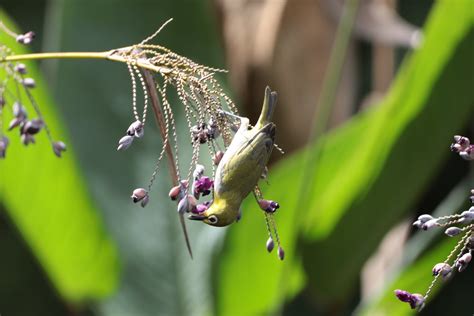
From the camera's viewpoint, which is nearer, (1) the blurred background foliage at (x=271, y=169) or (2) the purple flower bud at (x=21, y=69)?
(2) the purple flower bud at (x=21, y=69)

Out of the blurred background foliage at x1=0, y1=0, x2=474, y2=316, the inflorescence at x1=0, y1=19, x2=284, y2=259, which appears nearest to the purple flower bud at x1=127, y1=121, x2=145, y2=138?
the inflorescence at x1=0, y1=19, x2=284, y2=259

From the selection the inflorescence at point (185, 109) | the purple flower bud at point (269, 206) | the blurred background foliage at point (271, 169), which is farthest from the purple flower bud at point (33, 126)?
the blurred background foliage at point (271, 169)

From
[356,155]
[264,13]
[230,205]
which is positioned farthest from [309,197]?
[230,205]

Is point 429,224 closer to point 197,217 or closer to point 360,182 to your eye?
point 197,217

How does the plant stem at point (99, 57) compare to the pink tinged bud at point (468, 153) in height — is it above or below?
above

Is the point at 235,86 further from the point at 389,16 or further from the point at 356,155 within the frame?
the point at 356,155

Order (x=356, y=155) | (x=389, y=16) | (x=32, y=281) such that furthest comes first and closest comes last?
(x=32, y=281) → (x=389, y=16) → (x=356, y=155)

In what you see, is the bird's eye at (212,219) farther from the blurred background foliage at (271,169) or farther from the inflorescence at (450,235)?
the blurred background foliage at (271,169)
